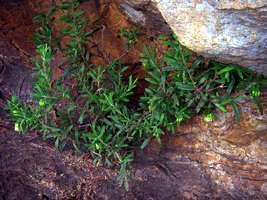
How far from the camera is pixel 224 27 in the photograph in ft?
7.83

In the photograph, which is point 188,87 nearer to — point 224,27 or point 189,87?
point 189,87

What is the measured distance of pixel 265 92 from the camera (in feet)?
9.68

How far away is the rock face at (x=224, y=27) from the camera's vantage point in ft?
7.42

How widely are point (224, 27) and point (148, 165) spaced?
162 centimetres

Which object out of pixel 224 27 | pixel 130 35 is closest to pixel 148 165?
pixel 130 35

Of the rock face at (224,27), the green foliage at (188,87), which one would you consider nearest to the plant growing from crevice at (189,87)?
the green foliage at (188,87)

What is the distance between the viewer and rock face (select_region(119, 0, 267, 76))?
7.42ft

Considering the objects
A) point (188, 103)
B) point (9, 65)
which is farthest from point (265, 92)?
point (9, 65)

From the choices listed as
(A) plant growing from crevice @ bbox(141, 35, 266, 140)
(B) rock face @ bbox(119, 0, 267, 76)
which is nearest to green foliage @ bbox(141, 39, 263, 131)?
(A) plant growing from crevice @ bbox(141, 35, 266, 140)

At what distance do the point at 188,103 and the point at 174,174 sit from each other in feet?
2.56

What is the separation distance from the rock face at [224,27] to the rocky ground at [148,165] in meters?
0.78

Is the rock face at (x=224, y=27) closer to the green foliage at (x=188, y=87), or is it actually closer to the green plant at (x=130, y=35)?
the green foliage at (x=188, y=87)

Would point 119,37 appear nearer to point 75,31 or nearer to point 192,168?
point 75,31

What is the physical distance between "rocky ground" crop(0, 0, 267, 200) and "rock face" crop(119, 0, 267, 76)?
0.78 m
